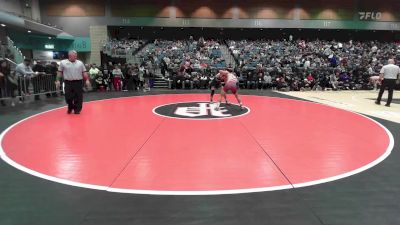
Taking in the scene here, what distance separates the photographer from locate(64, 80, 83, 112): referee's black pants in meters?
8.33

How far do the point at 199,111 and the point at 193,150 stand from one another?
12.6 ft

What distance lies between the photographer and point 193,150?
195 inches

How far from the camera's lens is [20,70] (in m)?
10.6

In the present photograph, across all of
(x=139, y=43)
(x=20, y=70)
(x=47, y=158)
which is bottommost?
(x=47, y=158)

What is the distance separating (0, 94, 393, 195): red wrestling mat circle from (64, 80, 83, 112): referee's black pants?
0.46 m

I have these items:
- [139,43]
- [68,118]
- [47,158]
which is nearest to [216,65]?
[139,43]

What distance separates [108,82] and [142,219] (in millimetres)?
13963

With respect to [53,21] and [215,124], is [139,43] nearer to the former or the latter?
[53,21]

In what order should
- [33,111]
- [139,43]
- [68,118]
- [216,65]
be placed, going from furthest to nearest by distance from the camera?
[139,43], [216,65], [33,111], [68,118]

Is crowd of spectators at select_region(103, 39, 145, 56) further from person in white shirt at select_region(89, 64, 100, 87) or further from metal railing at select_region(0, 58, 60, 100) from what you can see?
metal railing at select_region(0, 58, 60, 100)

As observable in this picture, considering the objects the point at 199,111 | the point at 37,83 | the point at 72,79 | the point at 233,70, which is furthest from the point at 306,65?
the point at 72,79

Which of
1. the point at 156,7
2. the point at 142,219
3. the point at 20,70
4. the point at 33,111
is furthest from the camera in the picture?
the point at 156,7

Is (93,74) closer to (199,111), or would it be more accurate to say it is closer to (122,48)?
(122,48)

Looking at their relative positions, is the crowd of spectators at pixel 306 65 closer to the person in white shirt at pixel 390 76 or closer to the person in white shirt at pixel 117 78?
the person in white shirt at pixel 117 78
